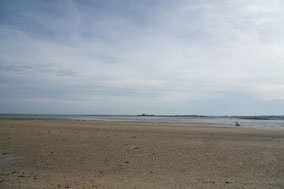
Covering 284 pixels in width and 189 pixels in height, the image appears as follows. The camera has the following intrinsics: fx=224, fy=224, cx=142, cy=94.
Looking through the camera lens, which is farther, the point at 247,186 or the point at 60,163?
the point at 60,163

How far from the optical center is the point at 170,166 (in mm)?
9758

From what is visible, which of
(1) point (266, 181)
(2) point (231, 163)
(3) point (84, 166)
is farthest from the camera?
(2) point (231, 163)

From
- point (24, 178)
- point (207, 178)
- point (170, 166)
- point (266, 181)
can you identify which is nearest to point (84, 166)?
point (24, 178)

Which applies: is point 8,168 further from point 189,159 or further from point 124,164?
point 189,159

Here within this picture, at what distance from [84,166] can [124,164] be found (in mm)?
1735

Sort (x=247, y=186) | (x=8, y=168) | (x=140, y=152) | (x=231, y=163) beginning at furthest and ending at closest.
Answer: (x=140, y=152), (x=231, y=163), (x=8, y=168), (x=247, y=186)

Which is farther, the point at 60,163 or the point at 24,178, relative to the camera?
the point at 60,163

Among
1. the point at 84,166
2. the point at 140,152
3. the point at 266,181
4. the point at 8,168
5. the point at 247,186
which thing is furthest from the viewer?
the point at 140,152

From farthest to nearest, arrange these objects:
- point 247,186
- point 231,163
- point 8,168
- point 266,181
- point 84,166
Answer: point 231,163 < point 84,166 < point 8,168 < point 266,181 < point 247,186

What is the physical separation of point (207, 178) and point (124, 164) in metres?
3.69

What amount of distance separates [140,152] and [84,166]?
3.90 metres

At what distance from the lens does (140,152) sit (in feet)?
41.5

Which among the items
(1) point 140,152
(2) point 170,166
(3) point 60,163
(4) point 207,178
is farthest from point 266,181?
(3) point 60,163

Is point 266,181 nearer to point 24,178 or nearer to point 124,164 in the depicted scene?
point 124,164
